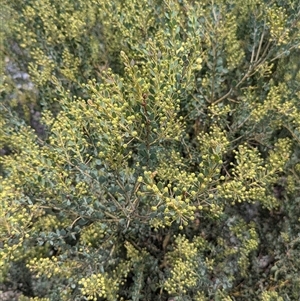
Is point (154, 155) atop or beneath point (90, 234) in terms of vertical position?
atop

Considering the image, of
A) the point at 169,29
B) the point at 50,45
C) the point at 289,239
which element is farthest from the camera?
the point at 50,45

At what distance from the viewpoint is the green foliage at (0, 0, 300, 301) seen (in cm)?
137

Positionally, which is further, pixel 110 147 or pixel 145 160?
pixel 145 160

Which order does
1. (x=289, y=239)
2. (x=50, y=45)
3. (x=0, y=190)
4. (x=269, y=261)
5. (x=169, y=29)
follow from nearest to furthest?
1. (x=169, y=29)
2. (x=0, y=190)
3. (x=289, y=239)
4. (x=269, y=261)
5. (x=50, y=45)

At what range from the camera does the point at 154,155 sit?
146 cm

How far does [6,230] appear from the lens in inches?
57.9

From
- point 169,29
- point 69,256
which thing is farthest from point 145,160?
point 69,256

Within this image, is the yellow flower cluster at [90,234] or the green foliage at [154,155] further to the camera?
the yellow flower cluster at [90,234]

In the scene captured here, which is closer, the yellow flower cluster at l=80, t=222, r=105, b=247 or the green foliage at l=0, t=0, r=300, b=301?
the green foliage at l=0, t=0, r=300, b=301

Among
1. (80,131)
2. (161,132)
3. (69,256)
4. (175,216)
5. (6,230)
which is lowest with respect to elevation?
(69,256)

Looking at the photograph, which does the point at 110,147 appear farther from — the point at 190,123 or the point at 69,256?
the point at 190,123

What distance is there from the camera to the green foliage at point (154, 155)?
4.49 feet

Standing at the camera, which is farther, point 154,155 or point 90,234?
point 90,234

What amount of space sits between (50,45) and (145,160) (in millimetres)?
1537
